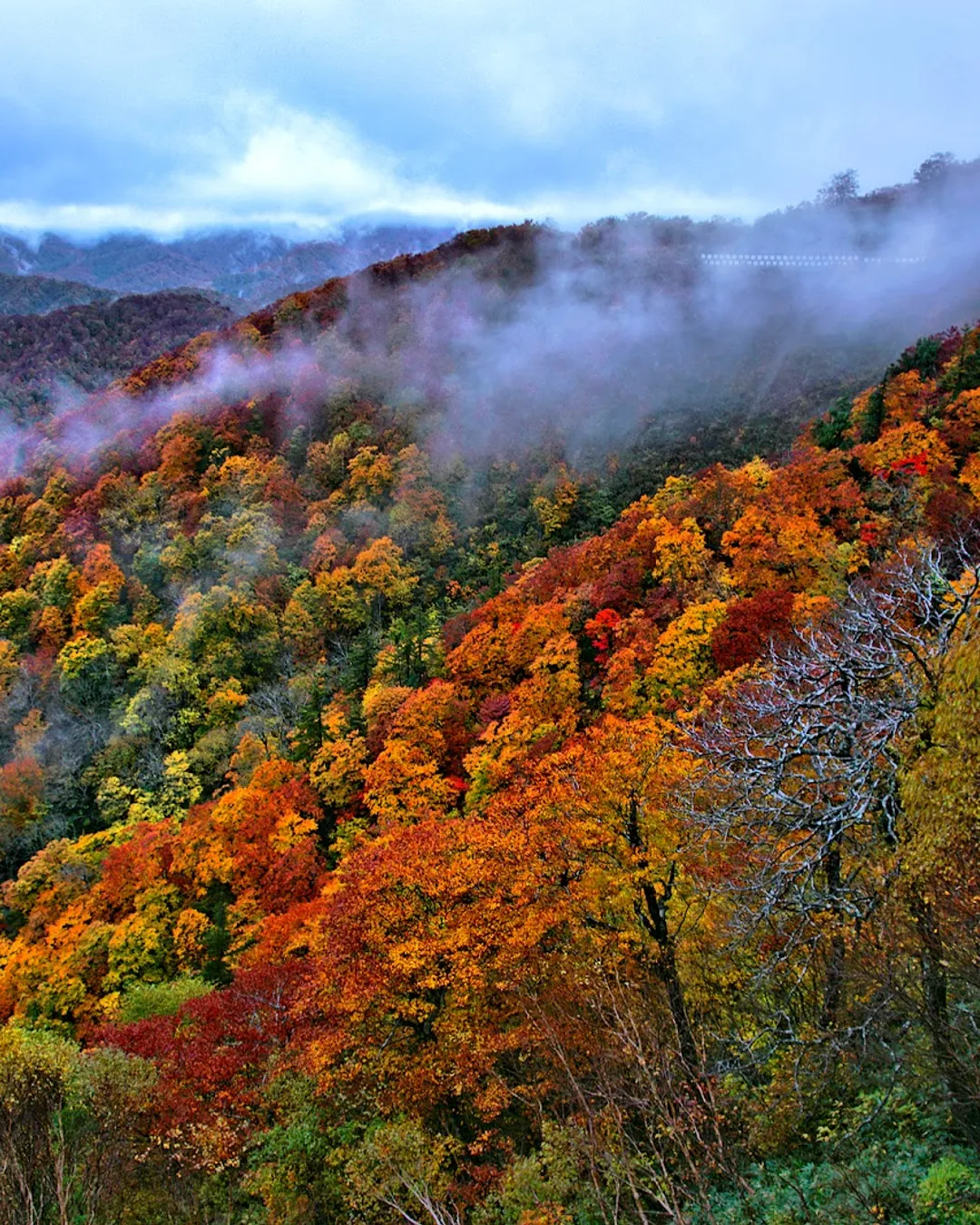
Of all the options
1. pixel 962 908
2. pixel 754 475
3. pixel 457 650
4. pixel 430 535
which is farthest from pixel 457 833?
pixel 430 535

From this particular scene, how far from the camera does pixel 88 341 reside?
164375mm

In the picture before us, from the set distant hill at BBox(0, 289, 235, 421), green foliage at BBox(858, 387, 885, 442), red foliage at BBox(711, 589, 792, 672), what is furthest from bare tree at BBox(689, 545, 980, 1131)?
distant hill at BBox(0, 289, 235, 421)

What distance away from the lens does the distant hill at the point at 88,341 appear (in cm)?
14525

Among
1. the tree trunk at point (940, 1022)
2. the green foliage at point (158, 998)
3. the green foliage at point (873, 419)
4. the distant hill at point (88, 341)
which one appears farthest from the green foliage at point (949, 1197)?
the distant hill at point (88, 341)

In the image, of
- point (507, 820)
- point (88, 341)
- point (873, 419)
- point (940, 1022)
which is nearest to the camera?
point (940, 1022)

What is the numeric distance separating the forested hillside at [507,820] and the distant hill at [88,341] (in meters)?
75.0

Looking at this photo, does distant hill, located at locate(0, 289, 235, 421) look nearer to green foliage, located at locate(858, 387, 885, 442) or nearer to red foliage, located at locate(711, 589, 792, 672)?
green foliage, located at locate(858, 387, 885, 442)

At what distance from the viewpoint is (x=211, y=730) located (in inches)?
2012

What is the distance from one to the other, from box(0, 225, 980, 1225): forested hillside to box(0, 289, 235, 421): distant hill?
2951 inches

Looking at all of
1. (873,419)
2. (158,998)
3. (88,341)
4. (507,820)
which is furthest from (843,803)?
(88,341)

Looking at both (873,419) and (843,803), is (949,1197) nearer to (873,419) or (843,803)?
(843,803)

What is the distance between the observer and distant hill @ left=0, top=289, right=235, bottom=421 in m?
145

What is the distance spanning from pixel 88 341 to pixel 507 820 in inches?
7283

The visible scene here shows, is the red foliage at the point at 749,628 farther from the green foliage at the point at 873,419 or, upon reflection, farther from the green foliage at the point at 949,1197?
the green foliage at the point at 949,1197
